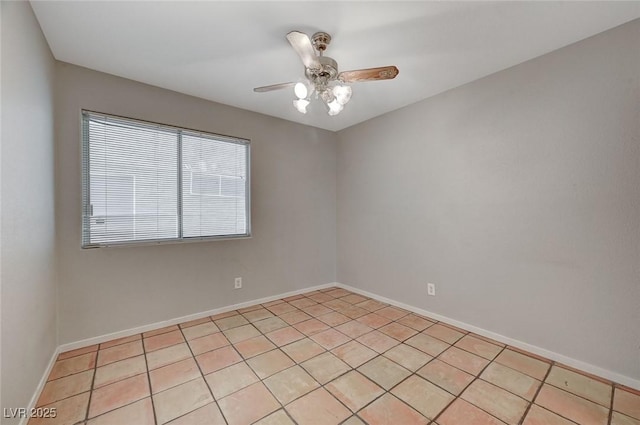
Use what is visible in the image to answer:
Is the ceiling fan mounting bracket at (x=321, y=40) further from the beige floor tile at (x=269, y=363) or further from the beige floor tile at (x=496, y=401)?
the beige floor tile at (x=496, y=401)

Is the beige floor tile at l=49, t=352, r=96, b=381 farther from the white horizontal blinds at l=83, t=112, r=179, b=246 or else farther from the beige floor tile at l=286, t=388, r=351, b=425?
the beige floor tile at l=286, t=388, r=351, b=425

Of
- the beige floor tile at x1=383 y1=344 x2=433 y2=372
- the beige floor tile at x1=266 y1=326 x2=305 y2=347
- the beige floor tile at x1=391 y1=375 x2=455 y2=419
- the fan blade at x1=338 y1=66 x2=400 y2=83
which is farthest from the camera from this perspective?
the beige floor tile at x1=266 y1=326 x2=305 y2=347

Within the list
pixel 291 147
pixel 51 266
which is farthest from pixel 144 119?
pixel 291 147

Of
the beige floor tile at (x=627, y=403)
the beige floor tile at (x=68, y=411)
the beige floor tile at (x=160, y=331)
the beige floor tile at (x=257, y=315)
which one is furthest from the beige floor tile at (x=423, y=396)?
the beige floor tile at (x=160, y=331)

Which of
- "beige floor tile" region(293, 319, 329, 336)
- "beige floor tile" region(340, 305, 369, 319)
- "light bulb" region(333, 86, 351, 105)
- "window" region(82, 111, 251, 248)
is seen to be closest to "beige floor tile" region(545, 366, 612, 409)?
"beige floor tile" region(340, 305, 369, 319)

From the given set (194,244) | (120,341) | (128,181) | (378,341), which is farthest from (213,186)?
(378,341)

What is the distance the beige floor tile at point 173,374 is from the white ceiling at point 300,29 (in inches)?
96.5

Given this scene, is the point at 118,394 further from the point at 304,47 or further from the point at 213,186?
the point at 304,47

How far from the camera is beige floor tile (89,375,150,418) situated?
1579 mm

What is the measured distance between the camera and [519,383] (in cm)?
178

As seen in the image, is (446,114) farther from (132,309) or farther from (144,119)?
(132,309)

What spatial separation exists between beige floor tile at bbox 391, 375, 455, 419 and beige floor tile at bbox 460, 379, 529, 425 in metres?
0.14

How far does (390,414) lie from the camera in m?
1.52

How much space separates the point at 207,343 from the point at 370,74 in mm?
2571
